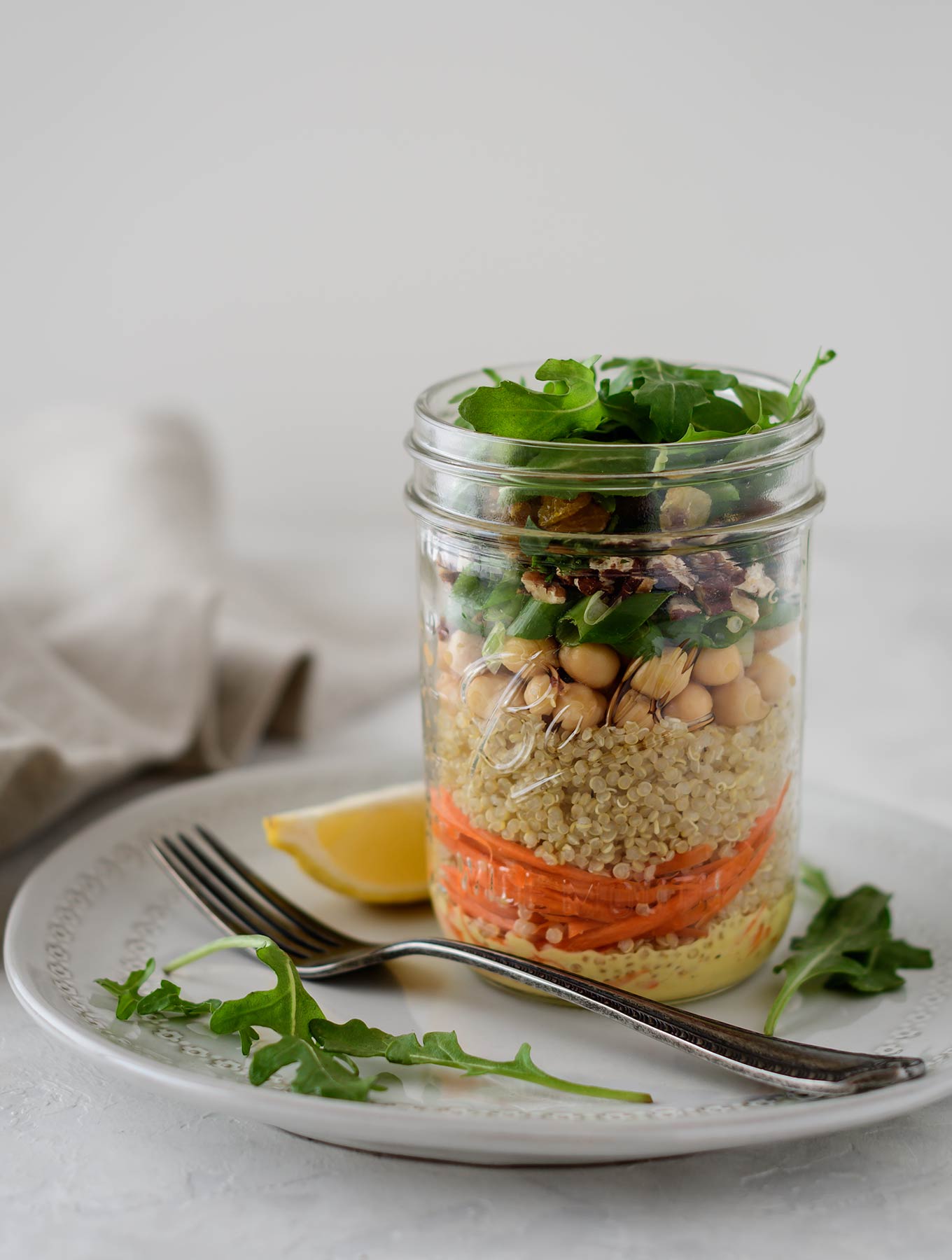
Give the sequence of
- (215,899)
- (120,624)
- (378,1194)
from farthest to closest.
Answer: (120,624)
(215,899)
(378,1194)

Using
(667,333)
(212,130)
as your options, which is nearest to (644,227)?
(667,333)

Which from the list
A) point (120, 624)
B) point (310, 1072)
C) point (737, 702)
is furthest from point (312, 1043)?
point (120, 624)

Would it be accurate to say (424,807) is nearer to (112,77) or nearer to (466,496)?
(466,496)

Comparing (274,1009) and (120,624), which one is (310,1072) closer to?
(274,1009)

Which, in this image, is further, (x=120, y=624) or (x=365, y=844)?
(x=120, y=624)

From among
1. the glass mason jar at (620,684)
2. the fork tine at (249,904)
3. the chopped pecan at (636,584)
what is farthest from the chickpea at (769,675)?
the fork tine at (249,904)

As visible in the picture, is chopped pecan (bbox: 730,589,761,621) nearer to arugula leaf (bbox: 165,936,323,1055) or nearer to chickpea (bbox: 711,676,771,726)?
chickpea (bbox: 711,676,771,726)
